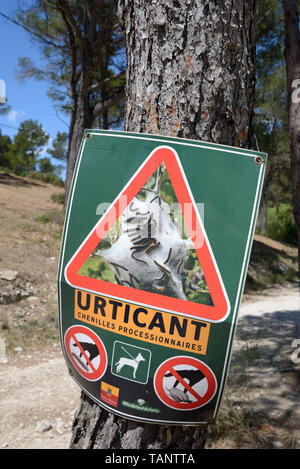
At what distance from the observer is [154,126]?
1.24 metres

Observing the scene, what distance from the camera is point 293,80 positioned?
144 inches

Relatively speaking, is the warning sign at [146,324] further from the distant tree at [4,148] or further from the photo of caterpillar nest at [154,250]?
the distant tree at [4,148]

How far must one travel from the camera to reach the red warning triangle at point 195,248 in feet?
3.42

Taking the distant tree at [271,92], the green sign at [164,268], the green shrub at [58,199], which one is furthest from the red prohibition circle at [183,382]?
the green shrub at [58,199]

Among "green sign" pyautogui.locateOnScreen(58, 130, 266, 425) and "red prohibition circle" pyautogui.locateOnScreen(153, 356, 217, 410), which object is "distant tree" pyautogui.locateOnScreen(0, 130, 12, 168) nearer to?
"green sign" pyautogui.locateOnScreen(58, 130, 266, 425)

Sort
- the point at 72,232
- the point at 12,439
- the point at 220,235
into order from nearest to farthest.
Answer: the point at 220,235
the point at 72,232
the point at 12,439

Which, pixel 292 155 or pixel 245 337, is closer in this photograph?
pixel 292 155

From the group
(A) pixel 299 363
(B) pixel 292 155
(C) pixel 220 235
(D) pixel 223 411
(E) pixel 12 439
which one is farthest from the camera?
(A) pixel 299 363

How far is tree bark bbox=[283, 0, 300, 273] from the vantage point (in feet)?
11.5

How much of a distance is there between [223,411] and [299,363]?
153cm

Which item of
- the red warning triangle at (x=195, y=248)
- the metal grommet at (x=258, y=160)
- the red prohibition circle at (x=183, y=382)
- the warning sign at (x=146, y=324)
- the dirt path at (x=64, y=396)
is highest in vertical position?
the metal grommet at (x=258, y=160)

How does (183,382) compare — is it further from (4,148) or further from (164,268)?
(4,148)
